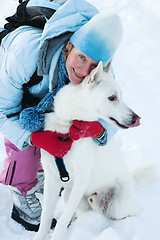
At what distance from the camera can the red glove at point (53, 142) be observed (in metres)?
2.00

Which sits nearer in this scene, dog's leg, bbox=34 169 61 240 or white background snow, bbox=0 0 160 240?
white background snow, bbox=0 0 160 240

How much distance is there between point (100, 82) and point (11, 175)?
123cm

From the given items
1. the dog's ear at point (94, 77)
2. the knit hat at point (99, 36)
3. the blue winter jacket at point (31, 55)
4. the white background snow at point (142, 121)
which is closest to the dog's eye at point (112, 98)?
the dog's ear at point (94, 77)

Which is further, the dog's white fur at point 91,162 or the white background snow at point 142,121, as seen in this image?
the white background snow at point 142,121

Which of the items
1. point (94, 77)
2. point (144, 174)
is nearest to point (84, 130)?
point (94, 77)

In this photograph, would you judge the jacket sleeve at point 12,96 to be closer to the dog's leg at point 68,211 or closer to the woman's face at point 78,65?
Answer: the woman's face at point 78,65

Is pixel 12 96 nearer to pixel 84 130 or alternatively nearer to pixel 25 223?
pixel 84 130

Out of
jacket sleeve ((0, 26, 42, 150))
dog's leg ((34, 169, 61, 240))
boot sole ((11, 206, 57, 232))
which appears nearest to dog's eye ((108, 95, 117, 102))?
jacket sleeve ((0, 26, 42, 150))

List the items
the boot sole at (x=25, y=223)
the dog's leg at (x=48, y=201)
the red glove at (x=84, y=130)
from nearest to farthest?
the red glove at (x=84, y=130) → the dog's leg at (x=48, y=201) → the boot sole at (x=25, y=223)

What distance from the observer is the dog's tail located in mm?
2414

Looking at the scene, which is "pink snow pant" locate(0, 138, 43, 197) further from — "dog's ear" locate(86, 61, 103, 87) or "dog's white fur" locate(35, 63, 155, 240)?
"dog's ear" locate(86, 61, 103, 87)

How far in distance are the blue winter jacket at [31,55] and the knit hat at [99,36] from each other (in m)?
0.14

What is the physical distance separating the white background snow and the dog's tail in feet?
0.18

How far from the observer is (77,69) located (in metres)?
1.85
